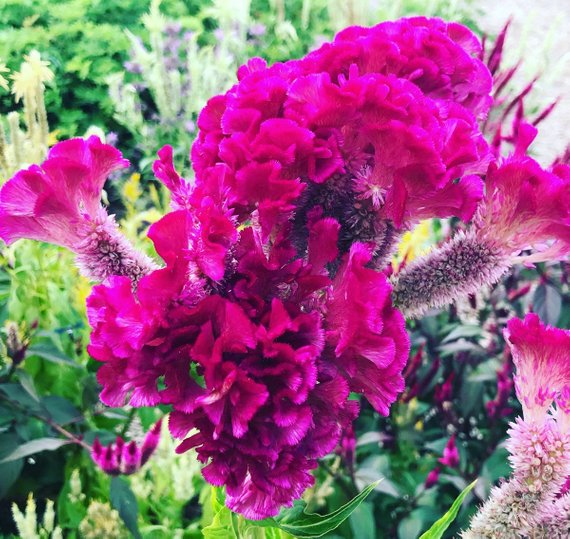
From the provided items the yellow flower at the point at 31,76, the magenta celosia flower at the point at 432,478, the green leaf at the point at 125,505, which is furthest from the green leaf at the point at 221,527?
the yellow flower at the point at 31,76

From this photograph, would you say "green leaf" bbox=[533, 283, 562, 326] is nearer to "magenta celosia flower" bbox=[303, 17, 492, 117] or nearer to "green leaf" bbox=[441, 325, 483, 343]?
"green leaf" bbox=[441, 325, 483, 343]

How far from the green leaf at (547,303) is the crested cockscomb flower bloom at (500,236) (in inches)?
28.0

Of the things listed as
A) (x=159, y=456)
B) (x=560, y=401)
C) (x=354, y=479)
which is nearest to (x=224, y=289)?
(x=560, y=401)

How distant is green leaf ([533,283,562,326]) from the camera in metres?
1.43

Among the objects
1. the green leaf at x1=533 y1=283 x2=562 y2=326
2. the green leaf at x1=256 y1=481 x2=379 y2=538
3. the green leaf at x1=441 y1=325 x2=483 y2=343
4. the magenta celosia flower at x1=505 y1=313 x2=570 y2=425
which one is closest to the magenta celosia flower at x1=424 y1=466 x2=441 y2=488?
the green leaf at x1=441 y1=325 x2=483 y2=343

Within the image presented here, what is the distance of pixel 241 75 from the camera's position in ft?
2.61

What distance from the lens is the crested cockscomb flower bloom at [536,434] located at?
2.27 feet

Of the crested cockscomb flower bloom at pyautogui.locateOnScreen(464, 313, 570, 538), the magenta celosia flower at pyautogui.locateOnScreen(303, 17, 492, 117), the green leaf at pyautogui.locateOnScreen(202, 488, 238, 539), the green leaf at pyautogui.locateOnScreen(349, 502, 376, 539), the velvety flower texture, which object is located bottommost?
the green leaf at pyautogui.locateOnScreen(349, 502, 376, 539)

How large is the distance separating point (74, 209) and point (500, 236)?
0.48 meters

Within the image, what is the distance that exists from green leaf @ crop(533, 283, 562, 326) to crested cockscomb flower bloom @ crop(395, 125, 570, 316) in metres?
0.71

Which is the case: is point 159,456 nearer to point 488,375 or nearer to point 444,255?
point 488,375

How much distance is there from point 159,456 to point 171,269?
3.50ft

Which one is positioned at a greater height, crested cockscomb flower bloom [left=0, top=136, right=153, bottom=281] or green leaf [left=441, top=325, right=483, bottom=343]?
crested cockscomb flower bloom [left=0, top=136, right=153, bottom=281]

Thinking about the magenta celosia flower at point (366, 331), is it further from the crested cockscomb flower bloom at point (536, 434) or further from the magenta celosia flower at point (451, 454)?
→ the magenta celosia flower at point (451, 454)
